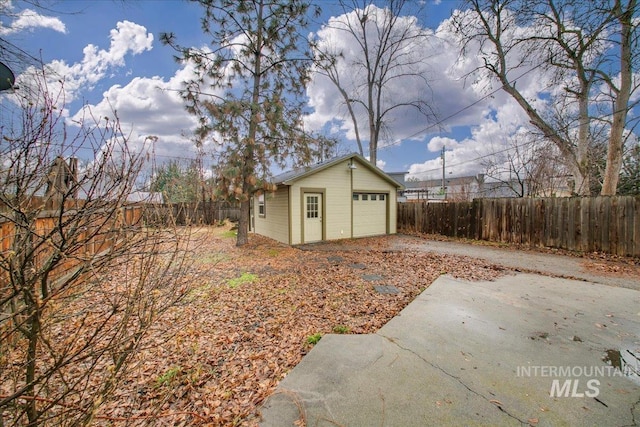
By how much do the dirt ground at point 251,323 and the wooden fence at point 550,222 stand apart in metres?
3.60

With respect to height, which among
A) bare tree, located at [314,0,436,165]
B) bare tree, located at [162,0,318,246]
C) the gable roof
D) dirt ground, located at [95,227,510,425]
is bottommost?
dirt ground, located at [95,227,510,425]

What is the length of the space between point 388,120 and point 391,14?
20.2ft

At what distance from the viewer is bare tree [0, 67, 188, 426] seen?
1.25m

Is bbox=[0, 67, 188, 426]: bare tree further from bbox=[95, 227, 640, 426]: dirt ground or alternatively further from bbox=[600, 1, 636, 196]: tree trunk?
bbox=[600, 1, 636, 196]: tree trunk

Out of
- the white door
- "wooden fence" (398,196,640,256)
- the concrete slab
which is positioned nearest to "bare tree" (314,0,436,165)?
"wooden fence" (398,196,640,256)

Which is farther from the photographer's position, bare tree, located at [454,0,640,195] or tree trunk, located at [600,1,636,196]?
bare tree, located at [454,0,640,195]

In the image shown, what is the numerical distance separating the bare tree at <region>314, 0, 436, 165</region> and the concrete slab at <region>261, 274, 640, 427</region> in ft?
47.3

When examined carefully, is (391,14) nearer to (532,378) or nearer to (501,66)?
(501,66)

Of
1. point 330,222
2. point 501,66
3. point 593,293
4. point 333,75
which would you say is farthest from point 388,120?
point 593,293

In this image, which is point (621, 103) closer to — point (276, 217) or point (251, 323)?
point (276, 217)

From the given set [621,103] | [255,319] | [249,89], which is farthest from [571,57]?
[255,319]

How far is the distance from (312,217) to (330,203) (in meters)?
1.00

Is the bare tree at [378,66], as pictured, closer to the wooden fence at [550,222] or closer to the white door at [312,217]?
the wooden fence at [550,222]

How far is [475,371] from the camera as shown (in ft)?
8.25
